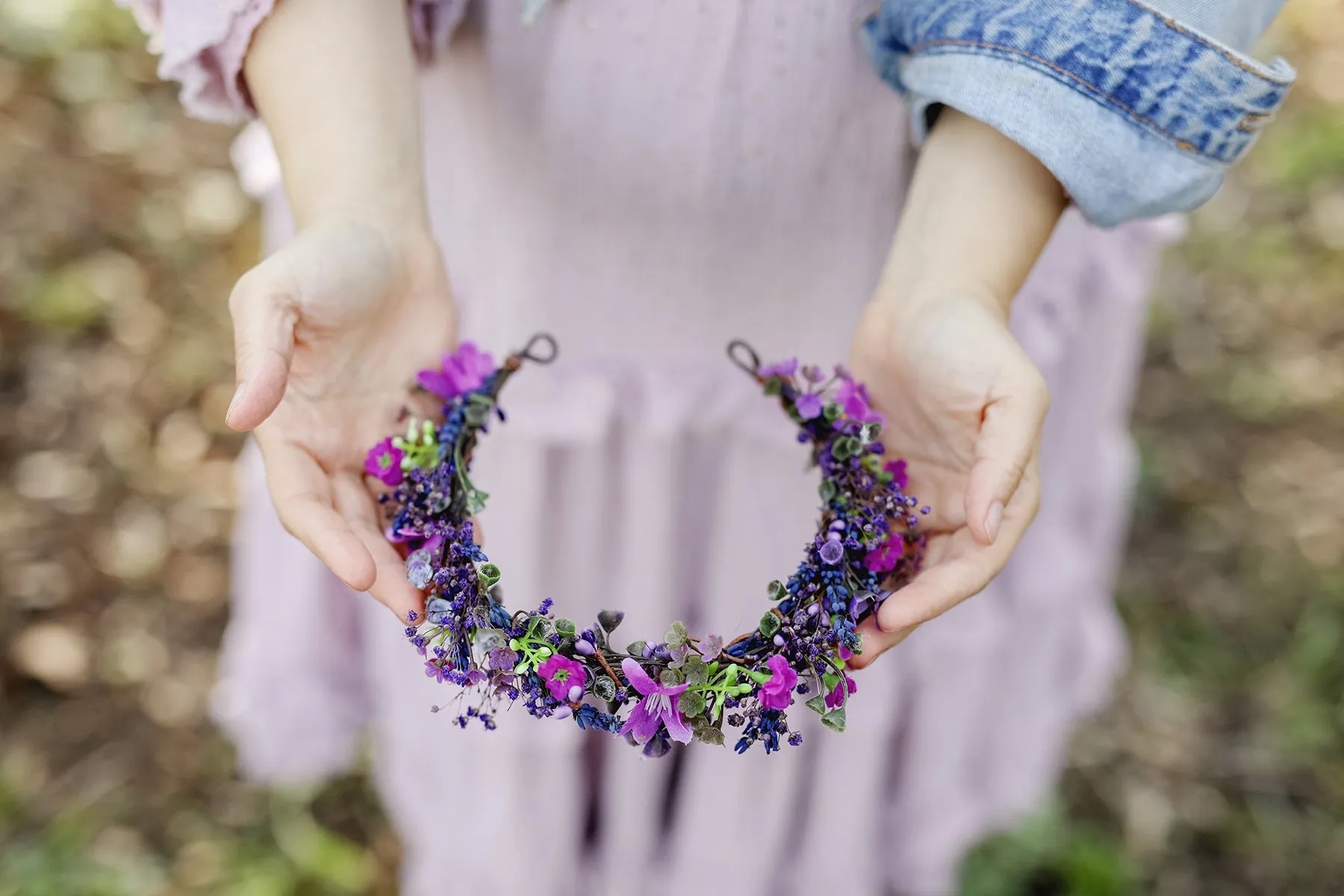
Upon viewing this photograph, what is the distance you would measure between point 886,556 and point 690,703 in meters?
0.24

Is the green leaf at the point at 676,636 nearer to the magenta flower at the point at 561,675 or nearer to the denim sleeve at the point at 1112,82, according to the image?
the magenta flower at the point at 561,675

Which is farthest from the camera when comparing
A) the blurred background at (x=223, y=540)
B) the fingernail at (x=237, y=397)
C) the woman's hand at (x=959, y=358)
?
the blurred background at (x=223, y=540)

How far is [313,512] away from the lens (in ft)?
3.06

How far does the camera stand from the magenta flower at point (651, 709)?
35.4 inches

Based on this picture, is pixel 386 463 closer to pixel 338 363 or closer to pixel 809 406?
pixel 338 363

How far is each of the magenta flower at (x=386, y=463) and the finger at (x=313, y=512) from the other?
1.7 inches

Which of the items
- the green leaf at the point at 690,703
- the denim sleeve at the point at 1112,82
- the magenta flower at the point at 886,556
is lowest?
the green leaf at the point at 690,703

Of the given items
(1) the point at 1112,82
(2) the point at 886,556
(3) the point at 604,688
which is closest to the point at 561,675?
(3) the point at 604,688

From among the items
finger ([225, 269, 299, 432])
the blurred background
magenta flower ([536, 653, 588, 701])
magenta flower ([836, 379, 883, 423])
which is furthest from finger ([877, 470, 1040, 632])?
the blurred background

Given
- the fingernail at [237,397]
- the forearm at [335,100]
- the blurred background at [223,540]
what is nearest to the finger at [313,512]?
the fingernail at [237,397]

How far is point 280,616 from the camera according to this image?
5.46ft

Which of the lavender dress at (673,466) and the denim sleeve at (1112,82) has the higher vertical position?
the denim sleeve at (1112,82)

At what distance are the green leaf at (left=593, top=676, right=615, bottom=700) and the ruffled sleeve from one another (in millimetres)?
635

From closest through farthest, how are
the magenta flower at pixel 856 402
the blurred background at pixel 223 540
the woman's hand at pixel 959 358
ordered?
the woman's hand at pixel 959 358 < the magenta flower at pixel 856 402 < the blurred background at pixel 223 540
